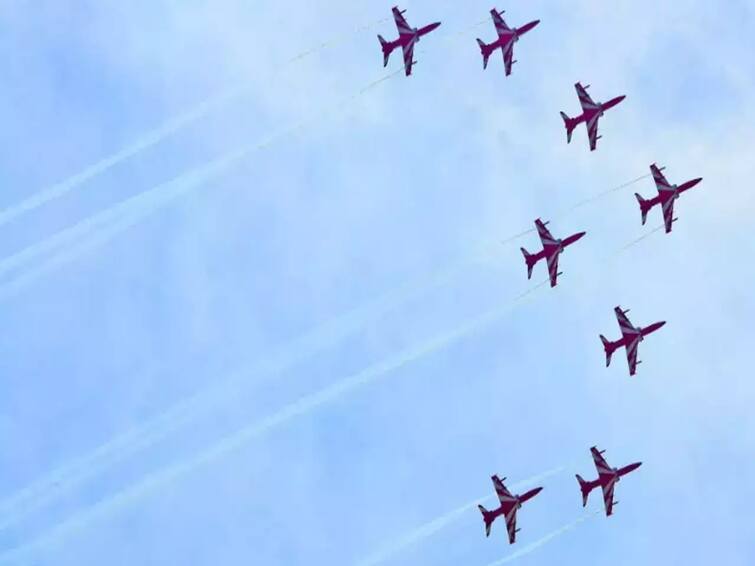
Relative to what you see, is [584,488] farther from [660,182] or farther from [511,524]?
[660,182]

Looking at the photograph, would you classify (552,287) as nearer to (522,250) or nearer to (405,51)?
(522,250)

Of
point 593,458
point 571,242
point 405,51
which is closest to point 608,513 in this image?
point 593,458

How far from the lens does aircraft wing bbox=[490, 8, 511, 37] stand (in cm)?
15438

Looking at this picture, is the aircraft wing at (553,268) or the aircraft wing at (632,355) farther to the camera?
the aircraft wing at (632,355)

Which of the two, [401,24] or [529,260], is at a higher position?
[401,24]

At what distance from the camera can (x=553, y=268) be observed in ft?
497

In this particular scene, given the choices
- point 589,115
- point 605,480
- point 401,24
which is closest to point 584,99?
point 589,115

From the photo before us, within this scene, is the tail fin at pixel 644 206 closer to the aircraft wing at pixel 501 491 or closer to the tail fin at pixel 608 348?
the tail fin at pixel 608 348

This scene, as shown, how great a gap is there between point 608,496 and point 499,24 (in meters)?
48.1

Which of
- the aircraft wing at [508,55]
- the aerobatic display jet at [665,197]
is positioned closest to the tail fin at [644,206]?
the aerobatic display jet at [665,197]

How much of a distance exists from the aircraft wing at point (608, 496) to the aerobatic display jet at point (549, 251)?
20.3 metres

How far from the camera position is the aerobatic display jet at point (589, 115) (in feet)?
495

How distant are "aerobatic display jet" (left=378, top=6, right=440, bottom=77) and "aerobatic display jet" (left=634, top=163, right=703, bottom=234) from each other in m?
26.0

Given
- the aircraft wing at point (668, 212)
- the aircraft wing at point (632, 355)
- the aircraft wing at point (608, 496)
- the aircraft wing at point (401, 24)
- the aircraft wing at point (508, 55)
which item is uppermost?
the aircraft wing at point (401, 24)
